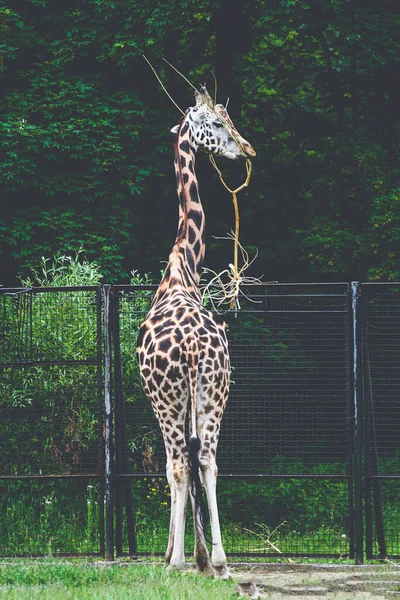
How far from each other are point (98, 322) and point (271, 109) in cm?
825

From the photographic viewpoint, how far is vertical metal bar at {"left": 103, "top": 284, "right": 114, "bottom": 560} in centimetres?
850

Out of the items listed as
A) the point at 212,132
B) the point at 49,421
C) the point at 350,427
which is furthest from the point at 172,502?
the point at 212,132

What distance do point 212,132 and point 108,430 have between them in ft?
8.53

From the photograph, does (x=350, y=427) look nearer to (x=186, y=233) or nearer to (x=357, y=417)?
(x=357, y=417)

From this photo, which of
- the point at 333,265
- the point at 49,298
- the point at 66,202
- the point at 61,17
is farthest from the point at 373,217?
the point at 49,298

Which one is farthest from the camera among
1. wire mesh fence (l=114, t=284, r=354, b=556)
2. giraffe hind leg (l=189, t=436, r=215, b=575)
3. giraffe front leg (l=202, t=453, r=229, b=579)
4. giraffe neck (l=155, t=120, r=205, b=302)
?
wire mesh fence (l=114, t=284, r=354, b=556)

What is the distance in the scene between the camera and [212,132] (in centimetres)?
813

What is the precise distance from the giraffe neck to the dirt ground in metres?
2.17

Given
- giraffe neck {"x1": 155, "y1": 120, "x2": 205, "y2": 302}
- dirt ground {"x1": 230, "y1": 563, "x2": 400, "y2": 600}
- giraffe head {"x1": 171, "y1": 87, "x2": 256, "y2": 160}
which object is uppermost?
giraffe head {"x1": 171, "y1": 87, "x2": 256, "y2": 160}

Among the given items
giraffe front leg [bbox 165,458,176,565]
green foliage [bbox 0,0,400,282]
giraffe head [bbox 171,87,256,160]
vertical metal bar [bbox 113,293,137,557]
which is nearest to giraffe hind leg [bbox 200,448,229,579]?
giraffe front leg [bbox 165,458,176,565]

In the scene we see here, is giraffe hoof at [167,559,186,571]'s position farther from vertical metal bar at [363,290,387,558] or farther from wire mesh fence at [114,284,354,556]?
vertical metal bar at [363,290,387,558]

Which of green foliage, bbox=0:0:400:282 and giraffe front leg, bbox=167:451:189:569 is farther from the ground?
green foliage, bbox=0:0:400:282

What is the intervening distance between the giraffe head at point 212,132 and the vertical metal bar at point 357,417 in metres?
1.47

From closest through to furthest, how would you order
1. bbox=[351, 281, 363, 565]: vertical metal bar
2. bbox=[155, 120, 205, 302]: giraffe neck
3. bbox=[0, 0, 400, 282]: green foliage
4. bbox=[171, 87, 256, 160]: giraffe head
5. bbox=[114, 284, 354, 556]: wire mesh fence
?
bbox=[155, 120, 205, 302]: giraffe neck
bbox=[171, 87, 256, 160]: giraffe head
bbox=[351, 281, 363, 565]: vertical metal bar
bbox=[114, 284, 354, 556]: wire mesh fence
bbox=[0, 0, 400, 282]: green foliage
